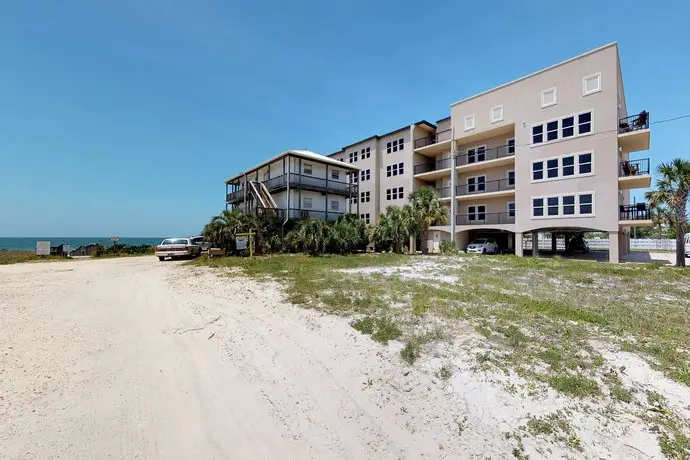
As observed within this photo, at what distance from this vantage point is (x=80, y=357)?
509 centimetres

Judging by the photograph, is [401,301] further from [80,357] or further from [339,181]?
[339,181]

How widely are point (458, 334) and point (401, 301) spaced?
99.5 inches

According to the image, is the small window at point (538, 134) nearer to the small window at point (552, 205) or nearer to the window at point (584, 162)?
the window at point (584, 162)

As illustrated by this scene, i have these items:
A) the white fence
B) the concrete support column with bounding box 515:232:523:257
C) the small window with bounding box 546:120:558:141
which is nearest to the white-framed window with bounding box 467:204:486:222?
the concrete support column with bounding box 515:232:523:257

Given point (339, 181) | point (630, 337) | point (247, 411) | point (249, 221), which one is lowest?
point (247, 411)

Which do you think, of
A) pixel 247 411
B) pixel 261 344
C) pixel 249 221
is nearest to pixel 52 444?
pixel 247 411

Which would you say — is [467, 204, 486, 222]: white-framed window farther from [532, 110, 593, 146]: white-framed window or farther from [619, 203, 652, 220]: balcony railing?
[619, 203, 652, 220]: balcony railing

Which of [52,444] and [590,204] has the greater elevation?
[590,204]

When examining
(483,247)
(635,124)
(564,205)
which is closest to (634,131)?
(635,124)

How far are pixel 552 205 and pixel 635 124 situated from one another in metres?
7.12

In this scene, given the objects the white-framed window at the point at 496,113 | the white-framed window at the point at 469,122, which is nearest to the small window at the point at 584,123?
the white-framed window at the point at 496,113

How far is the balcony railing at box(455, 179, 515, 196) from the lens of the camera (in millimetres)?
26875

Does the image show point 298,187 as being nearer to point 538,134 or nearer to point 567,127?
point 538,134

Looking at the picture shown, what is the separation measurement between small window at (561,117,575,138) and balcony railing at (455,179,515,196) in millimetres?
5340
